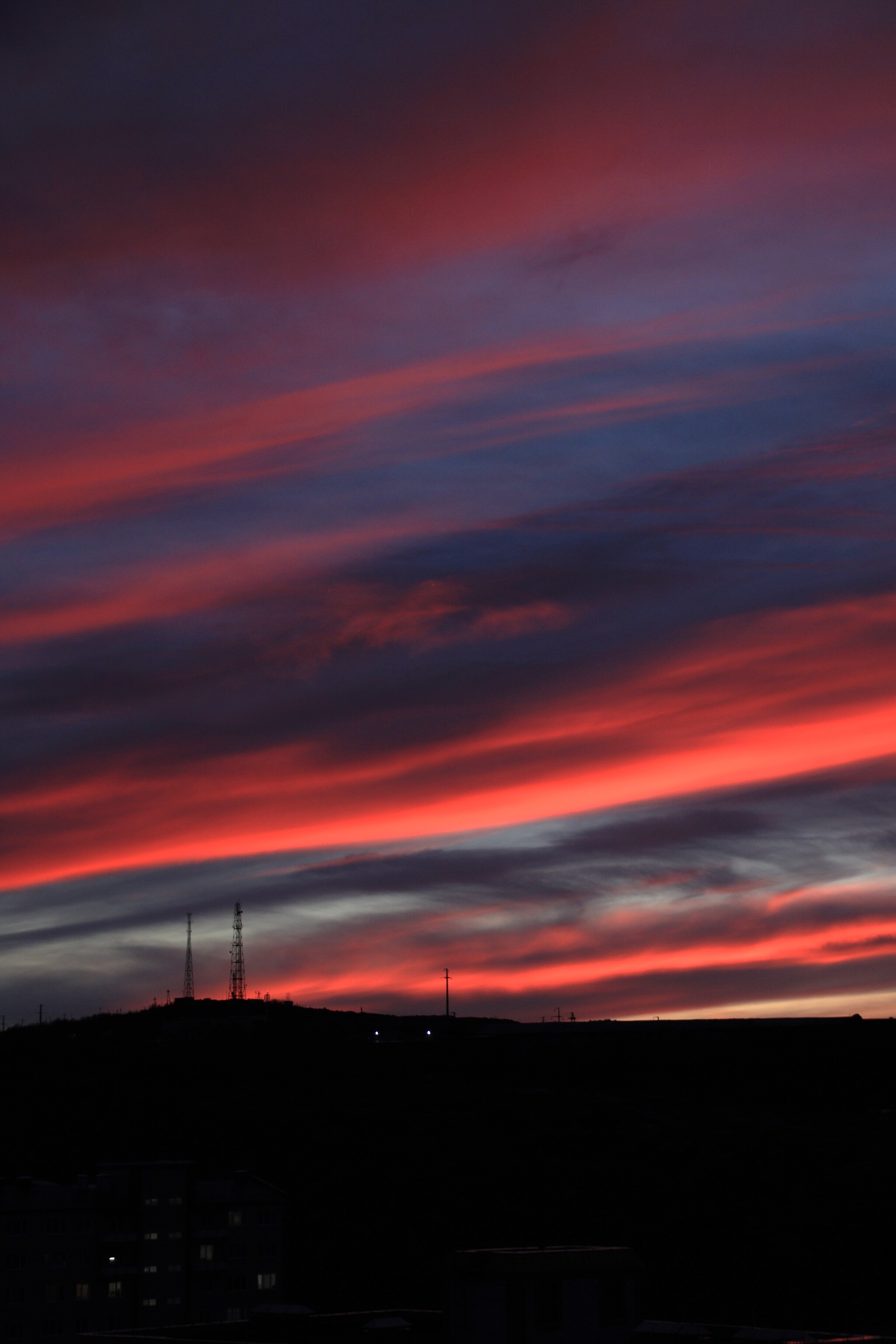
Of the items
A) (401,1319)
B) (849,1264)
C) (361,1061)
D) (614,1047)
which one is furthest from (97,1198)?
(614,1047)

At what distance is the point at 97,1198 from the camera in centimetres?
9644

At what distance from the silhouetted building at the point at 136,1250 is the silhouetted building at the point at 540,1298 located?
4181 centimetres

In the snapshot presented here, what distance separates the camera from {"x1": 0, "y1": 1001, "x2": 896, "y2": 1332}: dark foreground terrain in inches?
4606

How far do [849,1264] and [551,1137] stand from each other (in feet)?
136

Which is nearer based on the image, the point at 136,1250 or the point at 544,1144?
the point at 136,1250

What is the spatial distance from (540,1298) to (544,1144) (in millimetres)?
90832

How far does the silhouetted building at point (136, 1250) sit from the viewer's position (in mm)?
91312

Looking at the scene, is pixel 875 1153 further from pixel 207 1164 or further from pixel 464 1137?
pixel 207 1164

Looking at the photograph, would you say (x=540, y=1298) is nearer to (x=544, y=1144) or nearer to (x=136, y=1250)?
(x=136, y=1250)

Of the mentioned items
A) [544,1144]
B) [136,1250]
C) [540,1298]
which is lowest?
[136,1250]

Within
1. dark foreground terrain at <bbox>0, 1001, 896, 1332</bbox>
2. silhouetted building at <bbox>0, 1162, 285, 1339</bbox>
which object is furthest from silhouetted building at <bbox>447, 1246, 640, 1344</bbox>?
dark foreground terrain at <bbox>0, 1001, 896, 1332</bbox>

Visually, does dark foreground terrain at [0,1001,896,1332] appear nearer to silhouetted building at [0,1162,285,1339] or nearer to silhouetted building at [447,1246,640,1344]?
silhouetted building at [0,1162,285,1339]

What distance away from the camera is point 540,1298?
61000 millimetres

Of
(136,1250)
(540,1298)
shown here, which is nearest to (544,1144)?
(136,1250)
